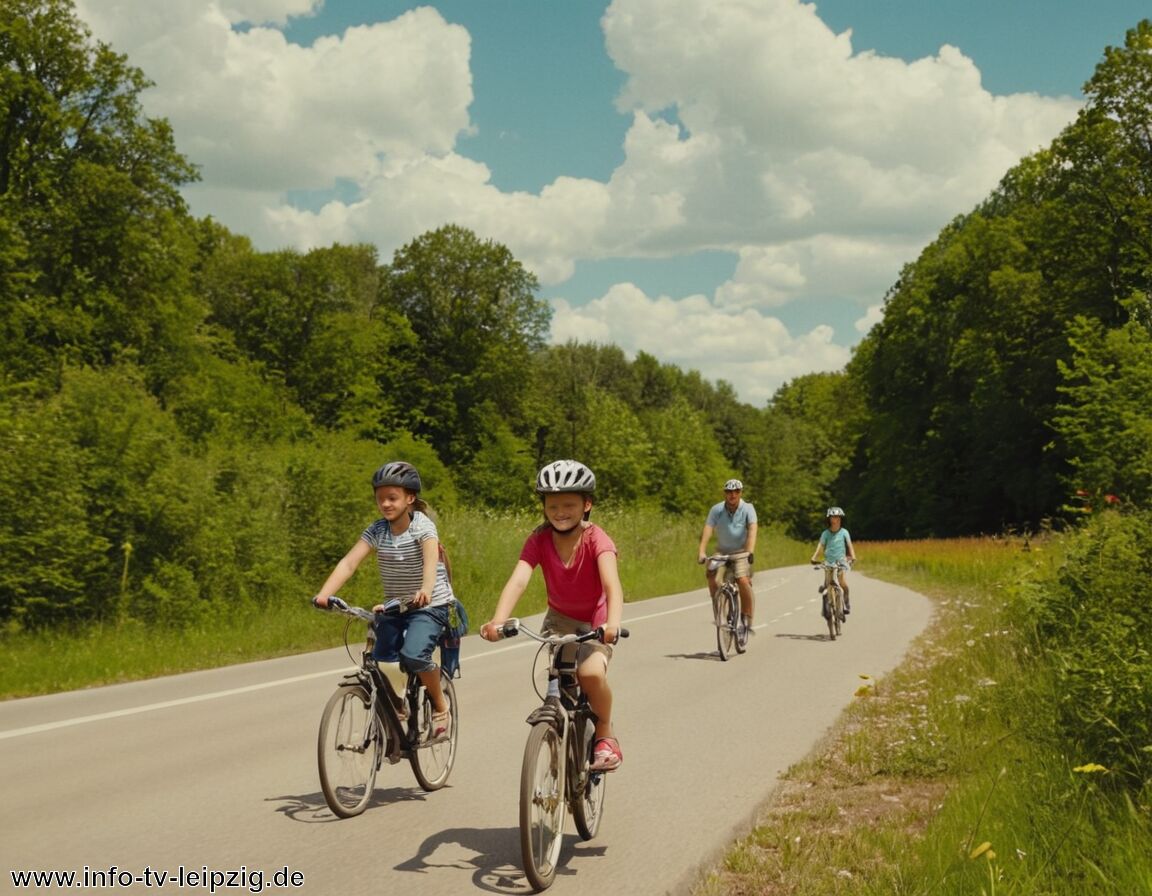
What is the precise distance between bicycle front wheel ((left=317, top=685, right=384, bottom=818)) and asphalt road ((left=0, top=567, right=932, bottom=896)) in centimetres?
14

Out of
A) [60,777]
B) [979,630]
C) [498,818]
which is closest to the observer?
[498,818]

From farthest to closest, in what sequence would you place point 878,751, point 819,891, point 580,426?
point 580,426 < point 878,751 < point 819,891

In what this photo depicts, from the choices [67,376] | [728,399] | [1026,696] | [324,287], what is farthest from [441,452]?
[728,399]

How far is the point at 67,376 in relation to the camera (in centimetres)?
1634

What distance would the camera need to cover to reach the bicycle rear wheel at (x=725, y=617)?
13547 millimetres

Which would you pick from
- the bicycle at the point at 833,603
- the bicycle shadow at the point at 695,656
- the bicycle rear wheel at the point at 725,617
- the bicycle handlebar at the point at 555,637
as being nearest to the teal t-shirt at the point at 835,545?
the bicycle at the point at 833,603

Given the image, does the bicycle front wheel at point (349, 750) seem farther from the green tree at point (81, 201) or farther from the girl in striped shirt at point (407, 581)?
the green tree at point (81, 201)

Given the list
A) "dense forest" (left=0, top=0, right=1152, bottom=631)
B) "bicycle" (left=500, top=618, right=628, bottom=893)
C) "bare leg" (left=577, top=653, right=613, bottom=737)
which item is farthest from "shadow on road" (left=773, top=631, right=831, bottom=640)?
"bare leg" (left=577, top=653, right=613, bottom=737)

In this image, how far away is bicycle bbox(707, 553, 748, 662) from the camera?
44.7ft

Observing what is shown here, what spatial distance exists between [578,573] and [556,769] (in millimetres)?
985

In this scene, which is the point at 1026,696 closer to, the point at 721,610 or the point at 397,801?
the point at 397,801

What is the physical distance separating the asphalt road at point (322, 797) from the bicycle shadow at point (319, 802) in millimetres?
18

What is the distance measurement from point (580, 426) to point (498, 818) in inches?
2716

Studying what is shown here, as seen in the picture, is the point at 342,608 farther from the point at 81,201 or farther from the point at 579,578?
the point at 81,201
